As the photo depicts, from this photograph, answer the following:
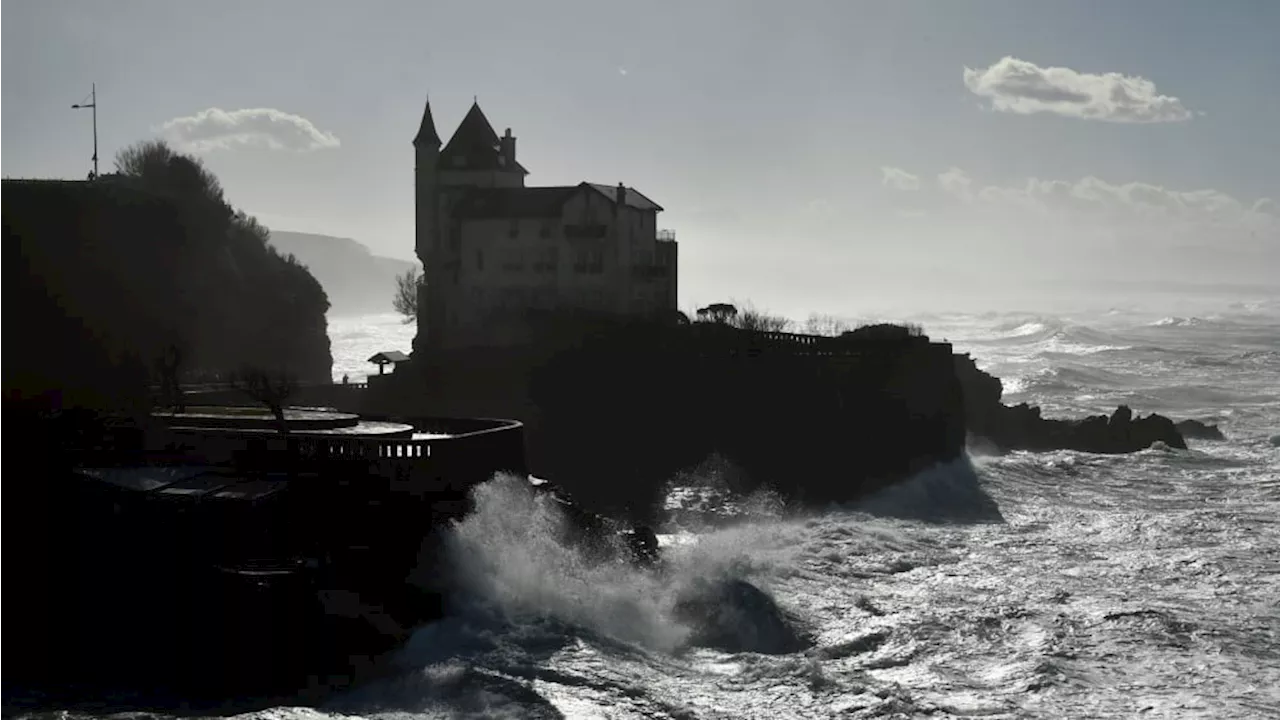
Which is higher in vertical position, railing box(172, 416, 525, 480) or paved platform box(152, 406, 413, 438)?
paved platform box(152, 406, 413, 438)

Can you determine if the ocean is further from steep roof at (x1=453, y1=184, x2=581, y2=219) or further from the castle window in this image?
steep roof at (x1=453, y1=184, x2=581, y2=219)

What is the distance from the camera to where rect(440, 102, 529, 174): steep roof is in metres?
60.5

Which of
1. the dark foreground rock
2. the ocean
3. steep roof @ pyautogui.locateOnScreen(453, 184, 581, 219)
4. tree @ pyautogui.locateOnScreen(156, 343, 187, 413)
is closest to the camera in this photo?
the ocean

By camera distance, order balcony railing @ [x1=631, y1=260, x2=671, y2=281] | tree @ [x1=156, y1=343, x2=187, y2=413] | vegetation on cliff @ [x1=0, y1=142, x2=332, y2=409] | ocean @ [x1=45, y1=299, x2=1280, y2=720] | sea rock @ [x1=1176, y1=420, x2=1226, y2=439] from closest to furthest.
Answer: ocean @ [x1=45, y1=299, x2=1280, y2=720] < tree @ [x1=156, y1=343, x2=187, y2=413] < vegetation on cliff @ [x1=0, y1=142, x2=332, y2=409] < balcony railing @ [x1=631, y1=260, x2=671, y2=281] < sea rock @ [x1=1176, y1=420, x2=1226, y2=439]

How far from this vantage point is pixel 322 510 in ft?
87.4

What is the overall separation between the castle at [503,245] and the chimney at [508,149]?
1.92ft

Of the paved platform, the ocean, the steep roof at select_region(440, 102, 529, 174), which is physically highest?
the steep roof at select_region(440, 102, 529, 174)

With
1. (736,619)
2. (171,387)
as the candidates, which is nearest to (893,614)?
(736,619)

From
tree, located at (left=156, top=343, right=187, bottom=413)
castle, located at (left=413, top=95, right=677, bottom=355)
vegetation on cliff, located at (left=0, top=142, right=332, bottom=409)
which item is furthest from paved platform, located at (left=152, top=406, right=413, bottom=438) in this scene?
castle, located at (left=413, top=95, right=677, bottom=355)

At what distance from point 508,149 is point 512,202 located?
4.72 meters

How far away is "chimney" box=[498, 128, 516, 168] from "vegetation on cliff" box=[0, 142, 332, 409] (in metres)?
17.1

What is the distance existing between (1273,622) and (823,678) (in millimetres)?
12363

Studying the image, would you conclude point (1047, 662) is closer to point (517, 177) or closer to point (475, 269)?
point (475, 269)

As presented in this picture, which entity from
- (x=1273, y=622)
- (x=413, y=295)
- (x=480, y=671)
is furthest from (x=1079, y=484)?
(x=413, y=295)
